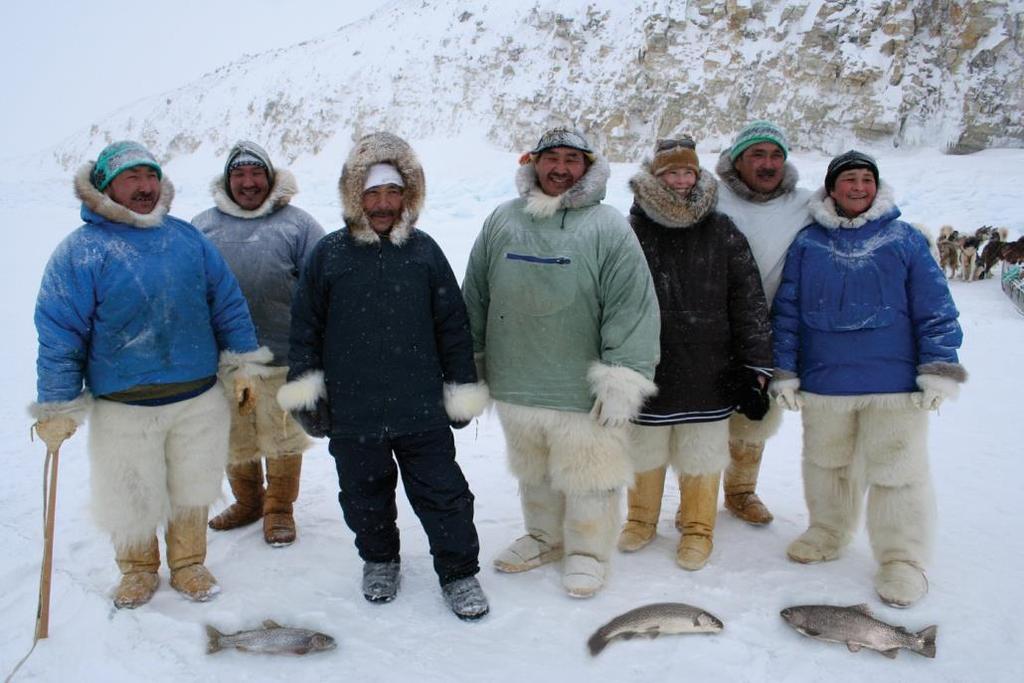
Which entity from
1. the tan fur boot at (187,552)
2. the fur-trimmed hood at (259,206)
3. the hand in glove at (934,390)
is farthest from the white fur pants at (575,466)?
the fur-trimmed hood at (259,206)

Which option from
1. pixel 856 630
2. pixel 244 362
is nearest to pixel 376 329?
pixel 244 362

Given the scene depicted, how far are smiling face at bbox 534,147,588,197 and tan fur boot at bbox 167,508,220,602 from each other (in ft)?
7.25

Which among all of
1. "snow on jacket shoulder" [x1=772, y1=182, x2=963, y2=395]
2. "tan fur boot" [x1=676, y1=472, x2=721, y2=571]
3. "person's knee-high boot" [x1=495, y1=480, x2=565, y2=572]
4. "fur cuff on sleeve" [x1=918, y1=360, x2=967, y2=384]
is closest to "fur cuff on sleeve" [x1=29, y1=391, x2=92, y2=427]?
"person's knee-high boot" [x1=495, y1=480, x2=565, y2=572]

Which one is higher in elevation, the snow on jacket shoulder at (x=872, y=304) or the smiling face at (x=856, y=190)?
the smiling face at (x=856, y=190)

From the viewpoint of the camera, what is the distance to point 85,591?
3.06 metres

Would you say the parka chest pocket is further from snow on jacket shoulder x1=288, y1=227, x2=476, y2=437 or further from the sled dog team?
snow on jacket shoulder x1=288, y1=227, x2=476, y2=437

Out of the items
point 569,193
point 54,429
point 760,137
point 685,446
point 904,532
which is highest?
point 760,137

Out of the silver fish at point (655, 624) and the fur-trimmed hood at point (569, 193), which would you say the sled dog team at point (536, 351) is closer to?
the fur-trimmed hood at point (569, 193)

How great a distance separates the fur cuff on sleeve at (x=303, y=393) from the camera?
2891 mm

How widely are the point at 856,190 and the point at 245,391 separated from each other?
2937 millimetres

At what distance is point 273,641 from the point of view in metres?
2.71

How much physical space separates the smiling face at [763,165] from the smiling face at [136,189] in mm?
2753

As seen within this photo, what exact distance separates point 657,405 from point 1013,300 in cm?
1166

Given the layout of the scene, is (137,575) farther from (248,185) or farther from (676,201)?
(676,201)
